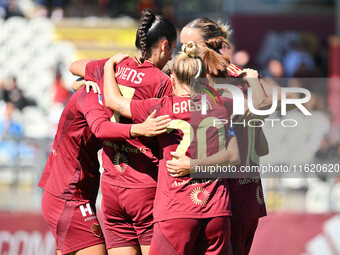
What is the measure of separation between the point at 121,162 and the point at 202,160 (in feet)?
2.26

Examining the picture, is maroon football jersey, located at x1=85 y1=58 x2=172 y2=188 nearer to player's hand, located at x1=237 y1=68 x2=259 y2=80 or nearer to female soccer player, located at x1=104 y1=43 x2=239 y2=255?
female soccer player, located at x1=104 y1=43 x2=239 y2=255

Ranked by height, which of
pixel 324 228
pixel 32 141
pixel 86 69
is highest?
pixel 86 69

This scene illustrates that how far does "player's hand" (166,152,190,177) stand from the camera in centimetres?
393

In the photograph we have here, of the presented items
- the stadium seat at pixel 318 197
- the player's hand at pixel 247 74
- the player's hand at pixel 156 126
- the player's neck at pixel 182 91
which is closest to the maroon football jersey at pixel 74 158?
the player's hand at pixel 156 126

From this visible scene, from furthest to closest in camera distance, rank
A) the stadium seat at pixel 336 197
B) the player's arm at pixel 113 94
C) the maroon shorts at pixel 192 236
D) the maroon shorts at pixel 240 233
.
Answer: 1. the stadium seat at pixel 336 197
2. the maroon shorts at pixel 240 233
3. the player's arm at pixel 113 94
4. the maroon shorts at pixel 192 236

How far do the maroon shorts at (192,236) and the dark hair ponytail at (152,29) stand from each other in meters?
1.10

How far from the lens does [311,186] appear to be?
319 inches

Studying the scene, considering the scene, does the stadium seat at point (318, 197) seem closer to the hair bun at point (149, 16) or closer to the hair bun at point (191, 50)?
the hair bun at point (149, 16)

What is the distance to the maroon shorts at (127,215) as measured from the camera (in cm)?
445

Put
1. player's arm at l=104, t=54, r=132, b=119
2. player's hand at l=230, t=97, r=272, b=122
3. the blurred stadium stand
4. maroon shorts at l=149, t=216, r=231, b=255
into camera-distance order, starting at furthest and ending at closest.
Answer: the blurred stadium stand, player's hand at l=230, t=97, r=272, b=122, player's arm at l=104, t=54, r=132, b=119, maroon shorts at l=149, t=216, r=231, b=255

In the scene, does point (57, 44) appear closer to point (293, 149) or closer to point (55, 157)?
point (293, 149)

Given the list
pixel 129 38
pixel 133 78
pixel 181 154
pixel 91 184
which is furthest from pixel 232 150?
pixel 129 38

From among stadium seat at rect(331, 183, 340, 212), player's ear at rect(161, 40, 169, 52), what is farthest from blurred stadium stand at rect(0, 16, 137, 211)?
player's ear at rect(161, 40, 169, 52)

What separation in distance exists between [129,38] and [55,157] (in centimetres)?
957
